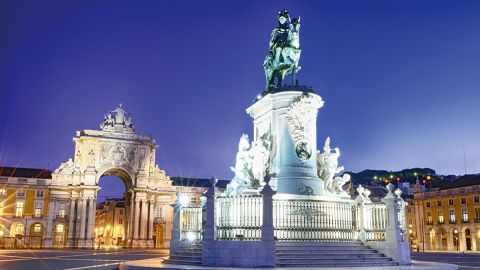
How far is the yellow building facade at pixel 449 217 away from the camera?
2296 inches

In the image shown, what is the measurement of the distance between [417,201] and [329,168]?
183 feet

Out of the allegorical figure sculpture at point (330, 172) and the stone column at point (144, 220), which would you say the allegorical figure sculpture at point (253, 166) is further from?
the stone column at point (144, 220)

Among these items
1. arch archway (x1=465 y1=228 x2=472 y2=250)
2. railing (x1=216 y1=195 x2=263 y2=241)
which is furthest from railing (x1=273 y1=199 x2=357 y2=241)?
arch archway (x1=465 y1=228 x2=472 y2=250)

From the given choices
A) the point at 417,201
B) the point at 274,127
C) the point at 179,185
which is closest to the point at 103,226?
the point at 179,185

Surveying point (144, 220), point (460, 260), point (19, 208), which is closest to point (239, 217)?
point (460, 260)

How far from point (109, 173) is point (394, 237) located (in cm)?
5618

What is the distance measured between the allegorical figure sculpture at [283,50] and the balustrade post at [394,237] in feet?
18.6

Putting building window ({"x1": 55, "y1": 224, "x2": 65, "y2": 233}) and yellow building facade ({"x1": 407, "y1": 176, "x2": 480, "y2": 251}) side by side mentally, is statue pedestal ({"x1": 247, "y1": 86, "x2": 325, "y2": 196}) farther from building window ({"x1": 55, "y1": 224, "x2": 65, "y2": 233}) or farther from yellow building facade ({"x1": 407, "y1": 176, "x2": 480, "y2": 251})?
building window ({"x1": 55, "y1": 224, "x2": 65, "y2": 233})

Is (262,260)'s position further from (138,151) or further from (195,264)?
(138,151)

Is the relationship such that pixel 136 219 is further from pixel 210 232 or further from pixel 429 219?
pixel 210 232

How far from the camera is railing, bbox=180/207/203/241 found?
17.4m

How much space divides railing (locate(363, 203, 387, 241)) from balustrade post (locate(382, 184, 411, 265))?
1.50ft

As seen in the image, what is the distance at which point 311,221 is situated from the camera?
15.5 metres

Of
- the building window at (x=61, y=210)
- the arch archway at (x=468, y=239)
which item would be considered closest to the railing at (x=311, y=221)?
the arch archway at (x=468, y=239)
